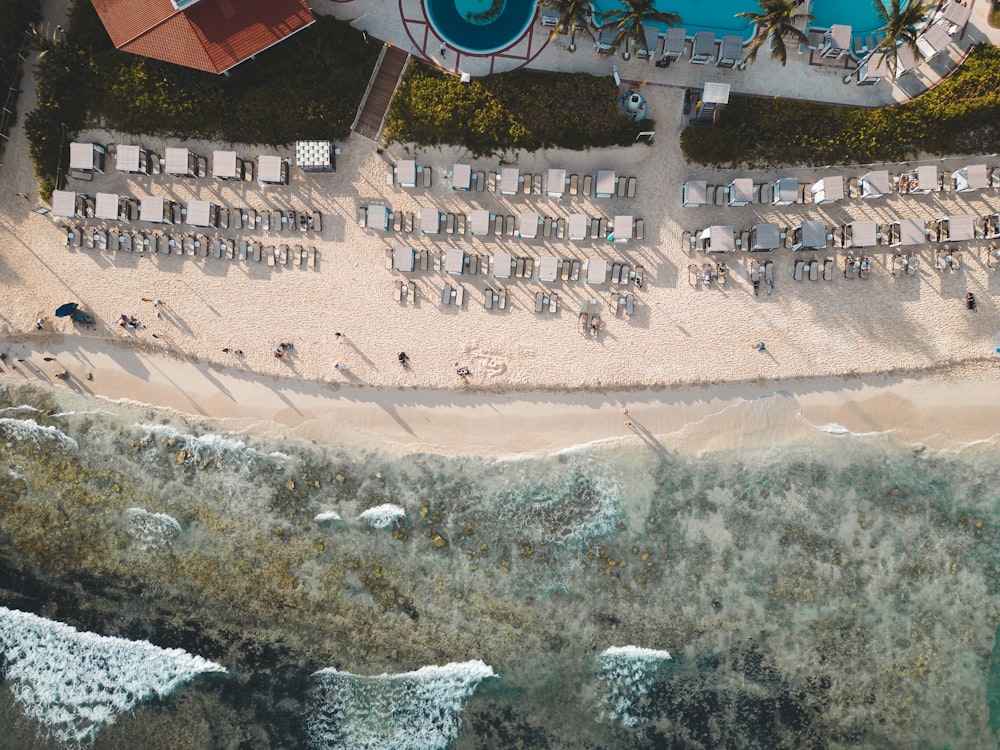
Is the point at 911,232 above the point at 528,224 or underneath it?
above

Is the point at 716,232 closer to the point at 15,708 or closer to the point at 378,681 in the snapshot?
the point at 378,681

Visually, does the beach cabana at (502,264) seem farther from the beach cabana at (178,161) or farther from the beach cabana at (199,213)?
the beach cabana at (178,161)

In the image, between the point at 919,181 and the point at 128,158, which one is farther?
the point at 128,158

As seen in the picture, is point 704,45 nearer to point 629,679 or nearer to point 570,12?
point 570,12

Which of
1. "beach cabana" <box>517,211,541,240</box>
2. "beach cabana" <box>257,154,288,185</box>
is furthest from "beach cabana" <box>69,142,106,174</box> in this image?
"beach cabana" <box>517,211,541,240</box>

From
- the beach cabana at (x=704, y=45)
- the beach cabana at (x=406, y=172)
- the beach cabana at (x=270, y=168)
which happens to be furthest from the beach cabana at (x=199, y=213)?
the beach cabana at (x=704, y=45)

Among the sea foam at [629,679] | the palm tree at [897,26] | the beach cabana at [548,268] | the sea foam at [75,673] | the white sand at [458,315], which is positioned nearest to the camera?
the palm tree at [897,26]

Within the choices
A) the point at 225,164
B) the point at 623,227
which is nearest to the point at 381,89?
the point at 225,164
